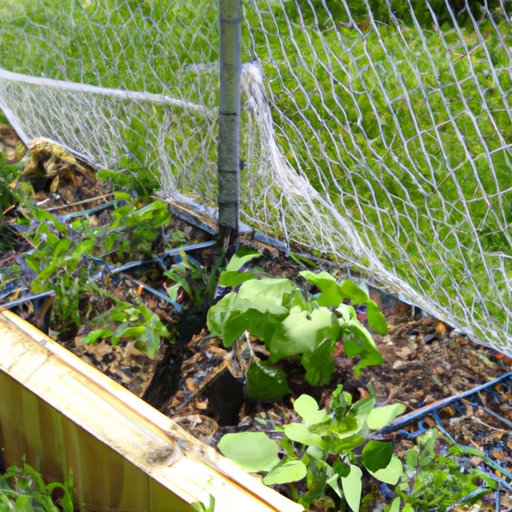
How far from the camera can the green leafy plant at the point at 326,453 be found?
1284 mm

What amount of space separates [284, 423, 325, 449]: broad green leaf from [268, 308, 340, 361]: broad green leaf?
0.22 metres

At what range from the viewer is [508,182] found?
7.78 ft

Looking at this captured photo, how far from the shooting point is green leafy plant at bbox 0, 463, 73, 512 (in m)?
Result: 1.32

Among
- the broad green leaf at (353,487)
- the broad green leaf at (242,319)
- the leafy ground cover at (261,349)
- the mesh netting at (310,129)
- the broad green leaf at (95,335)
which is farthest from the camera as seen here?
the mesh netting at (310,129)

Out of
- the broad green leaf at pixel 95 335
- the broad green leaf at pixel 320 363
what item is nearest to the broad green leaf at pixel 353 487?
the broad green leaf at pixel 320 363

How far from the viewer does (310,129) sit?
7.18 ft

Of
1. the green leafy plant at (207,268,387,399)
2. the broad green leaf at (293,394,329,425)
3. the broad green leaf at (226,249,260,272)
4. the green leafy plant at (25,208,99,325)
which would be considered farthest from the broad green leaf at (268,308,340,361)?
the green leafy plant at (25,208,99,325)

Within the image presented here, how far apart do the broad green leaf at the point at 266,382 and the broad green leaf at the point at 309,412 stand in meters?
0.18

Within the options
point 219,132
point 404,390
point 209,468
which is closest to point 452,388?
point 404,390

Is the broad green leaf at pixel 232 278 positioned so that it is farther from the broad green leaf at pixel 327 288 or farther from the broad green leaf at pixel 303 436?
the broad green leaf at pixel 303 436

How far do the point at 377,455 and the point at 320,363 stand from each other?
0.30m

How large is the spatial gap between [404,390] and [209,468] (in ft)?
1.89

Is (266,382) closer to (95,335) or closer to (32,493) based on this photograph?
(95,335)

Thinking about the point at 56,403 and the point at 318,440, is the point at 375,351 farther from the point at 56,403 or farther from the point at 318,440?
the point at 56,403
